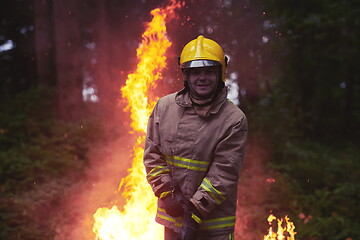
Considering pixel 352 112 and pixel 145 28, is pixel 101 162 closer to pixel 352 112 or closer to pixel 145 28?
pixel 145 28

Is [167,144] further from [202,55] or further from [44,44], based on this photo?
[44,44]

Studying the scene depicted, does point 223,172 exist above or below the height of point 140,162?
below

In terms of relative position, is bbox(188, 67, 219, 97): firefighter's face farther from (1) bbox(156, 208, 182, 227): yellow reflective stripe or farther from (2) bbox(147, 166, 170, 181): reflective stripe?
→ (1) bbox(156, 208, 182, 227): yellow reflective stripe

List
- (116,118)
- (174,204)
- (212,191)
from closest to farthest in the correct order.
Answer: (212,191) → (174,204) → (116,118)

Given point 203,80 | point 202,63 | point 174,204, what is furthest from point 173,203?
point 202,63

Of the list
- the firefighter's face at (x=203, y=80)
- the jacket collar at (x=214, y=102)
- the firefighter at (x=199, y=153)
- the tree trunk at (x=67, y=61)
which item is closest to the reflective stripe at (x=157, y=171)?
the firefighter at (x=199, y=153)

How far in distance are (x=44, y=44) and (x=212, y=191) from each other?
12.3m

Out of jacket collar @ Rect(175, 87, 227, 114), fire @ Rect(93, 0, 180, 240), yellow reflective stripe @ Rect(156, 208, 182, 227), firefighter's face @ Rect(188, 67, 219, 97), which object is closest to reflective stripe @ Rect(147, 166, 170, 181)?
yellow reflective stripe @ Rect(156, 208, 182, 227)

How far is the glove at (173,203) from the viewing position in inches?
117

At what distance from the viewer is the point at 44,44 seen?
13.2 m

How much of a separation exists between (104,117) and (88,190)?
4.13 metres

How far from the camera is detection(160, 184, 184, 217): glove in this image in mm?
2965

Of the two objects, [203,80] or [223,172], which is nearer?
[223,172]

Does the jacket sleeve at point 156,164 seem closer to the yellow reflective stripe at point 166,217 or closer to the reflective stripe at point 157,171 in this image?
the reflective stripe at point 157,171
